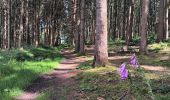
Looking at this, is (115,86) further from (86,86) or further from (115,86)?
(86,86)

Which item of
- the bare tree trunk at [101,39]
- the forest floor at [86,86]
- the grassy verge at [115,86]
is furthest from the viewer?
the bare tree trunk at [101,39]

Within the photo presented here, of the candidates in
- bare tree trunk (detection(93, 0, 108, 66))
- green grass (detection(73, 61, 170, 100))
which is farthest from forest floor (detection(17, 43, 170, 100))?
bare tree trunk (detection(93, 0, 108, 66))

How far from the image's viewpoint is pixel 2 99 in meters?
9.83

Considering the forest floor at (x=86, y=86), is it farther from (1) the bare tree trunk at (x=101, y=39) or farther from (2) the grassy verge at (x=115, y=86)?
(1) the bare tree trunk at (x=101, y=39)

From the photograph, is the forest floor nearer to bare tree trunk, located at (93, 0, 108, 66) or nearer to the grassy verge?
the grassy verge

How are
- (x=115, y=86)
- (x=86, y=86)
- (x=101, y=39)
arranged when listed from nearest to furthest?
(x=115, y=86)
(x=86, y=86)
(x=101, y=39)

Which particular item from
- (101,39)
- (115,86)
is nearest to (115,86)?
(115,86)

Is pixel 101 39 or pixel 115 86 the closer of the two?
pixel 115 86

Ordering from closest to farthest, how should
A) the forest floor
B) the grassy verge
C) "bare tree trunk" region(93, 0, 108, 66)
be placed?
the grassy verge → the forest floor → "bare tree trunk" region(93, 0, 108, 66)

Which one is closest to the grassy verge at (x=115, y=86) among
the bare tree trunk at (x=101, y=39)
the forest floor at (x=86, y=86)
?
the forest floor at (x=86, y=86)

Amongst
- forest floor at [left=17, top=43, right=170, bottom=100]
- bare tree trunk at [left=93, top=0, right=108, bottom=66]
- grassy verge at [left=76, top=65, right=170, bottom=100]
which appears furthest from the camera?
bare tree trunk at [left=93, top=0, right=108, bottom=66]

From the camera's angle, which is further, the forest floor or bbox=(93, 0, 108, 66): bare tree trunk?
bbox=(93, 0, 108, 66): bare tree trunk

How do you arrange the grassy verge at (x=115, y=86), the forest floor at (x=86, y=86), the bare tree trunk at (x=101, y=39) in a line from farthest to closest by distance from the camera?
the bare tree trunk at (x=101, y=39) < the forest floor at (x=86, y=86) < the grassy verge at (x=115, y=86)

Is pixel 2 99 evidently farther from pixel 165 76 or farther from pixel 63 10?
pixel 63 10
